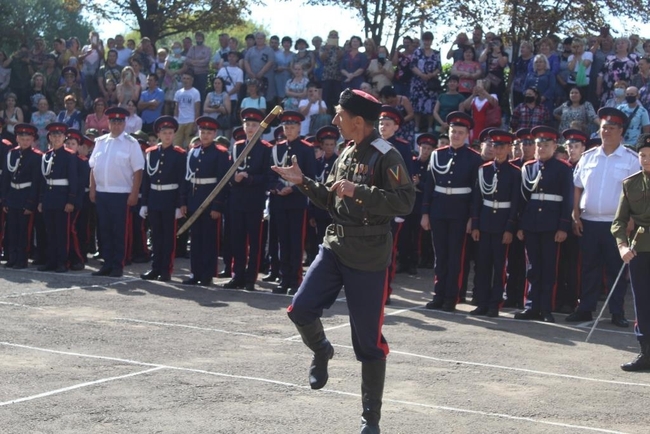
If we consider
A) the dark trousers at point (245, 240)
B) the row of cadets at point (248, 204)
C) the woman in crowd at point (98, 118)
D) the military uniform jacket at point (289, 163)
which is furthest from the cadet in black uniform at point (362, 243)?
the woman in crowd at point (98, 118)

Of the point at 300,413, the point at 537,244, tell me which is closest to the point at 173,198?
the point at 537,244

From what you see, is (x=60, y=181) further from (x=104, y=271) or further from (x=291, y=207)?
(x=291, y=207)

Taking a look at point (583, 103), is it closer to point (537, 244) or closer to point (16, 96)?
point (537, 244)

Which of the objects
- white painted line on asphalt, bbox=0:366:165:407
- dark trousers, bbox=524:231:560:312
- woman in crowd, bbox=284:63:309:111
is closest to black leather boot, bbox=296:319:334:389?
white painted line on asphalt, bbox=0:366:165:407

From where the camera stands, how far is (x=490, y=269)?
1218cm

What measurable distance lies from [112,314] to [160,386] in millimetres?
3520

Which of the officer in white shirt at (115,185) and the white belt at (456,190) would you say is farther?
the officer in white shirt at (115,185)

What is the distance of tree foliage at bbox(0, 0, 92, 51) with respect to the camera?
32.2m

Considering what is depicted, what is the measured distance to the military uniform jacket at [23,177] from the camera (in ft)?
49.8

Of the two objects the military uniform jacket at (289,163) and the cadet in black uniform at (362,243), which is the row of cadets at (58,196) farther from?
the cadet in black uniform at (362,243)

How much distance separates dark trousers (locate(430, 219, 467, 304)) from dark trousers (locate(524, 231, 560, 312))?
2.65 feet

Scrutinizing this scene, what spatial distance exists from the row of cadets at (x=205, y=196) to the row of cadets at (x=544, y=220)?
3919mm

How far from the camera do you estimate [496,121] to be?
18.5m

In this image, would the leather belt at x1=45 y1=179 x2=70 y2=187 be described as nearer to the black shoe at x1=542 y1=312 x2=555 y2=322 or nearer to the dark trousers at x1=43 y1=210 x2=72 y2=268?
the dark trousers at x1=43 y1=210 x2=72 y2=268
